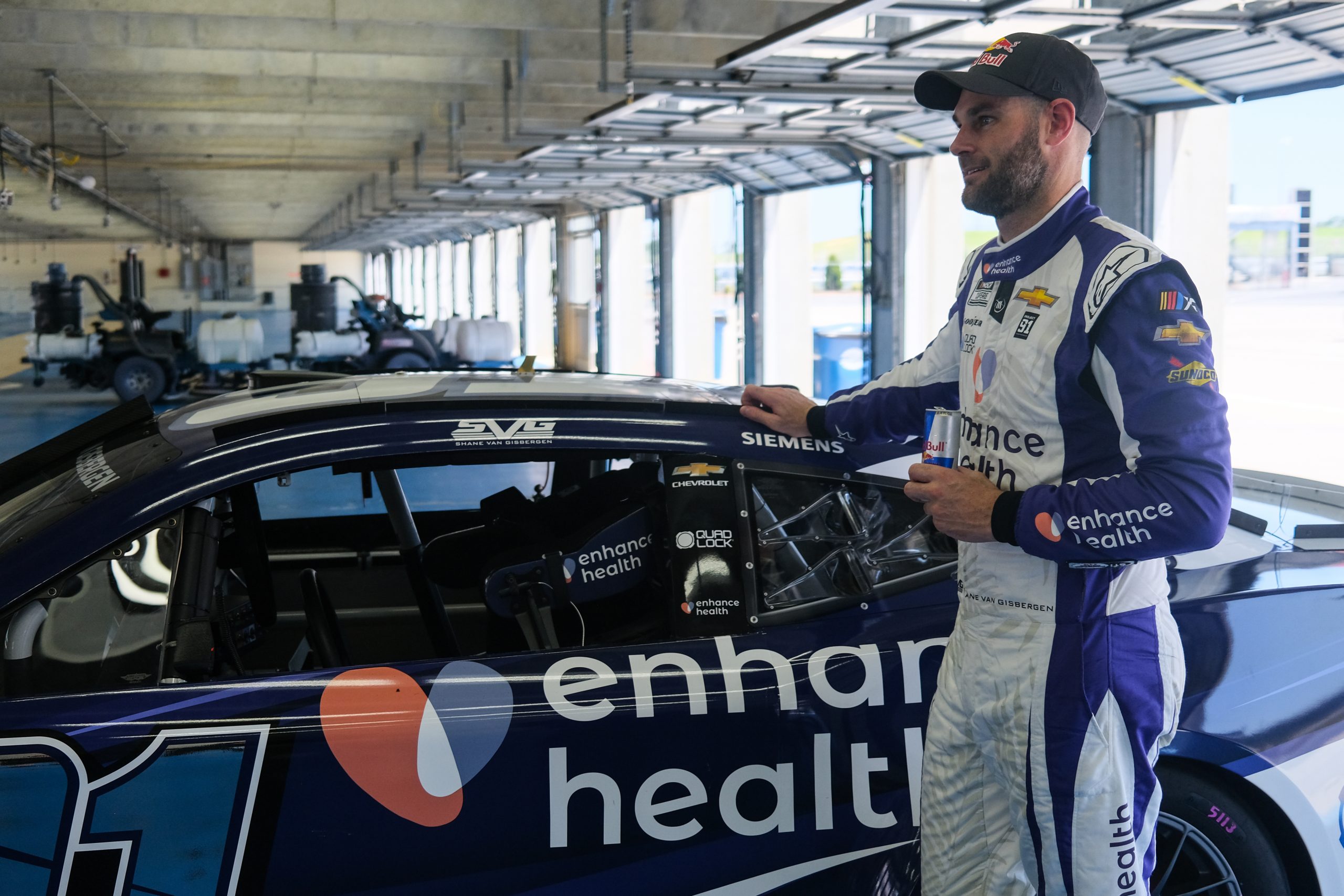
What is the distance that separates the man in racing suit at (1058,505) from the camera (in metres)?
1.52

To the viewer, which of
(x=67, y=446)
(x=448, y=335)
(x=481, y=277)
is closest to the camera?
(x=67, y=446)

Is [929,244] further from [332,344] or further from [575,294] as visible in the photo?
[575,294]

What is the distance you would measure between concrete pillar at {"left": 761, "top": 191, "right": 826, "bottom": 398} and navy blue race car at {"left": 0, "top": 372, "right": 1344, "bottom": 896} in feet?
40.5

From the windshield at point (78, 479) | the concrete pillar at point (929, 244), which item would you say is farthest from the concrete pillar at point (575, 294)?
the windshield at point (78, 479)

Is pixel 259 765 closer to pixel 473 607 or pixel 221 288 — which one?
pixel 473 607

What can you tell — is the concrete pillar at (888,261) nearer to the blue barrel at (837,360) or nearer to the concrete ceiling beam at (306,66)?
the blue barrel at (837,360)

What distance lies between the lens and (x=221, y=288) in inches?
1687

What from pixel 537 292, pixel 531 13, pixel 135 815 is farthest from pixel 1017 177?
pixel 537 292

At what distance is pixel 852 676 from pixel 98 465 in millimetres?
1369

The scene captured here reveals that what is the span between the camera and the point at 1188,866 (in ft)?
6.82

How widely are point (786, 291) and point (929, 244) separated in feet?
12.3

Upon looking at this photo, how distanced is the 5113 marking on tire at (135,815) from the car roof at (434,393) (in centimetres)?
59

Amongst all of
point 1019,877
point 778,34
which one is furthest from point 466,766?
point 778,34

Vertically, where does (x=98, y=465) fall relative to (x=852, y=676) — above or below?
above
